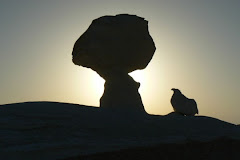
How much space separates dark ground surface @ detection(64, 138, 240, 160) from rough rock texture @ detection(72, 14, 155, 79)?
11.4 m

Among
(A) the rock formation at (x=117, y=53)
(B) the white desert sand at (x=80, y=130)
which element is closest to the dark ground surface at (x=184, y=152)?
(B) the white desert sand at (x=80, y=130)

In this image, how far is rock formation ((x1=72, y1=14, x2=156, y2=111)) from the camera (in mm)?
17500

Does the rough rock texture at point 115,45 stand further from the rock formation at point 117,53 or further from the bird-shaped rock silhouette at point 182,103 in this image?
the bird-shaped rock silhouette at point 182,103

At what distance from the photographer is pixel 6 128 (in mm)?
4734

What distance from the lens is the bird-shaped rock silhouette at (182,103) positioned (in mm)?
34250

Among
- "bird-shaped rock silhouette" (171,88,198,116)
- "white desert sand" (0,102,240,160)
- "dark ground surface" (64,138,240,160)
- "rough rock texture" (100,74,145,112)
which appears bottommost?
"dark ground surface" (64,138,240,160)

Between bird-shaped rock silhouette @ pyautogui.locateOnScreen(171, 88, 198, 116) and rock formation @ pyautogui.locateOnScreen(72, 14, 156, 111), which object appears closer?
rock formation @ pyautogui.locateOnScreen(72, 14, 156, 111)

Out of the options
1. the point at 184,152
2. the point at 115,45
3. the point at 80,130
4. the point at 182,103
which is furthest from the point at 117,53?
the point at 182,103

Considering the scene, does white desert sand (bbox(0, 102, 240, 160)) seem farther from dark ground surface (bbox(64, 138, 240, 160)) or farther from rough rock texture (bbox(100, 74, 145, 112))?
rough rock texture (bbox(100, 74, 145, 112))

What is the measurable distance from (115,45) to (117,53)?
438 mm

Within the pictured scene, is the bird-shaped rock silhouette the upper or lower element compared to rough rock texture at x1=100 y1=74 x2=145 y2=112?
upper

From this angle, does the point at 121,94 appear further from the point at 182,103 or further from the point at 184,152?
the point at 182,103

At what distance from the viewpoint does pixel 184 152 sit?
598 centimetres

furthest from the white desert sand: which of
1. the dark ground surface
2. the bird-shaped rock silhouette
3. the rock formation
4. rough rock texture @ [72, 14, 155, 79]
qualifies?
the bird-shaped rock silhouette
